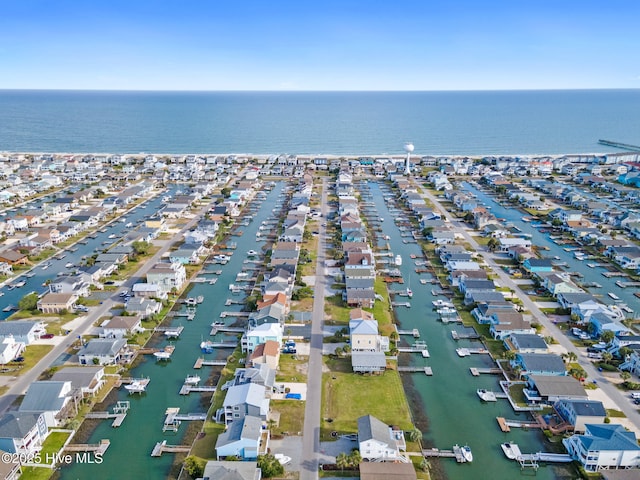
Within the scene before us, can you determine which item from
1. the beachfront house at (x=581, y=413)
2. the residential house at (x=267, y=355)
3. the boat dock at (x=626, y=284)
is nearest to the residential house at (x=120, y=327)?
the residential house at (x=267, y=355)

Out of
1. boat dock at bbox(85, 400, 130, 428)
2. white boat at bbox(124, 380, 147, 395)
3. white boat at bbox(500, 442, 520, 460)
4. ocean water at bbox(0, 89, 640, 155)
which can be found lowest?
boat dock at bbox(85, 400, 130, 428)

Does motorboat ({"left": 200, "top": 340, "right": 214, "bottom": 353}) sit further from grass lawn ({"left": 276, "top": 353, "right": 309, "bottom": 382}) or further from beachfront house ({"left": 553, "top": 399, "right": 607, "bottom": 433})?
beachfront house ({"left": 553, "top": 399, "right": 607, "bottom": 433})

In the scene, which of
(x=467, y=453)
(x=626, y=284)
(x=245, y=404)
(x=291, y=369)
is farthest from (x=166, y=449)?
(x=626, y=284)

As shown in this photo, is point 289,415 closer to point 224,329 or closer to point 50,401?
point 224,329

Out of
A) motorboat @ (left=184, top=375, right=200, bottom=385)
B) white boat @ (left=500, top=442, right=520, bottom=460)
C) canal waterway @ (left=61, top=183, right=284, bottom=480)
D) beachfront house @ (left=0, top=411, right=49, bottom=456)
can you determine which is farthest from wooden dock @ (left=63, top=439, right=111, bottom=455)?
white boat @ (left=500, top=442, right=520, bottom=460)

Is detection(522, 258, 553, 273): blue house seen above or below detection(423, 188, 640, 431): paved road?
above

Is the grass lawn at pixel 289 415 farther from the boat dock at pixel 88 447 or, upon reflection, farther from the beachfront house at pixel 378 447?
the boat dock at pixel 88 447
